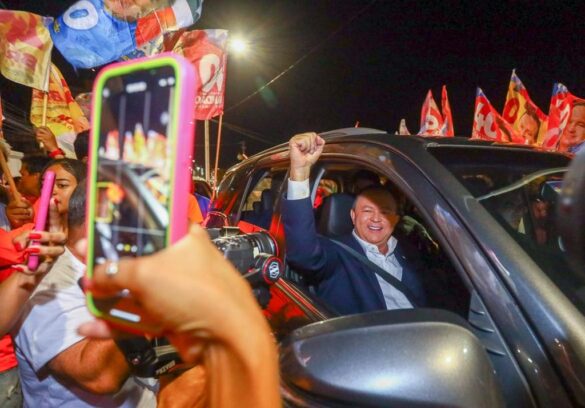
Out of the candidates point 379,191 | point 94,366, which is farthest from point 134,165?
point 379,191

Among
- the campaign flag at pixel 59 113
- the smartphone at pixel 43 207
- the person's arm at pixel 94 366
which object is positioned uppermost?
the campaign flag at pixel 59 113

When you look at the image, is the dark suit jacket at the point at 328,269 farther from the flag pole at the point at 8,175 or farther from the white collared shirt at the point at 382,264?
the flag pole at the point at 8,175

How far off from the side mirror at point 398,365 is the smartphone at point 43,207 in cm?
97

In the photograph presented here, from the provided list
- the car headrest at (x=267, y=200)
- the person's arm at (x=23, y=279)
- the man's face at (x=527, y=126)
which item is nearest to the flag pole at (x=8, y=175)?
the car headrest at (x=267, y=200)

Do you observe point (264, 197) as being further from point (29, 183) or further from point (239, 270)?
point (29, 183)

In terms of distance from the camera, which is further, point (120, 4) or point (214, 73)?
point (214, 73)

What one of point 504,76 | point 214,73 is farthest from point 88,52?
point 504,76

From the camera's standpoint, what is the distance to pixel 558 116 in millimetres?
7004

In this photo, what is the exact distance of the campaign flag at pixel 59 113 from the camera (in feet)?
22.5

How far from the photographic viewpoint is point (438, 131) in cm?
1071

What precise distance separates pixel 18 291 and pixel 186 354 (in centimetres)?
112

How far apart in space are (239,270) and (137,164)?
80cm

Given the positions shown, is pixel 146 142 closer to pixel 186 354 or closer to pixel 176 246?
pixel 176 246

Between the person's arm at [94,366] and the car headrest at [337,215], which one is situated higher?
the car headrest at [337,215]
